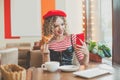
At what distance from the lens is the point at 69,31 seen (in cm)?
220

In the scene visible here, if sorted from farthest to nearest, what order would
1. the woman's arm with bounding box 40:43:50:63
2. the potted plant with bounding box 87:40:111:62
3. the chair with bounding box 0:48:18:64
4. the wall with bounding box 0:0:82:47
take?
the wall with bounding box 0:0:82:47 → the chair with bounding box 0:48:18:64 → the potted plant with bounding box 87:40:111:62 → the woman's arm with bounding box 40:43:50:63

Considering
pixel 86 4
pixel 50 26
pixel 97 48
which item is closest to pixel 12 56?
pixel 50 26

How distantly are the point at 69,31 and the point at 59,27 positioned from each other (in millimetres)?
371

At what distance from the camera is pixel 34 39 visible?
415 centimetres

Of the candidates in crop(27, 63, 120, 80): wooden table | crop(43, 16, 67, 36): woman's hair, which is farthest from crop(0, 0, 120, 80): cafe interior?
crop(43, 16, 67, 36): woman's hair

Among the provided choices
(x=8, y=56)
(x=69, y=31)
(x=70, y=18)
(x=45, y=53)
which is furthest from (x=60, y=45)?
(x=70, y=18)

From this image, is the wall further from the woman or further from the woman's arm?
the woman's arm

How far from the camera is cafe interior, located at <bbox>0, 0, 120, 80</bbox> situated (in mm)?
1377

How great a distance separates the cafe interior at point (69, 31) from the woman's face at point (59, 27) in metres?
0.32

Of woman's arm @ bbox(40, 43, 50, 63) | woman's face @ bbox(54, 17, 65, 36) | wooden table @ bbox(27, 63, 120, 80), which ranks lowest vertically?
wooden table @ bbox(27, 63, 120, 80)

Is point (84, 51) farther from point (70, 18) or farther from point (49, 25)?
point (70, 18)

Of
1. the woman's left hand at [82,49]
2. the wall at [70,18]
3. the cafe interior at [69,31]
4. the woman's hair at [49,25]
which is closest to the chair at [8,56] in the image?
the cafe interior at [69,31]

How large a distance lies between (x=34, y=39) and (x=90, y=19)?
136cm

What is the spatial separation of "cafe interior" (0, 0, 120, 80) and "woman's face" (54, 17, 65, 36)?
12.5 inches
